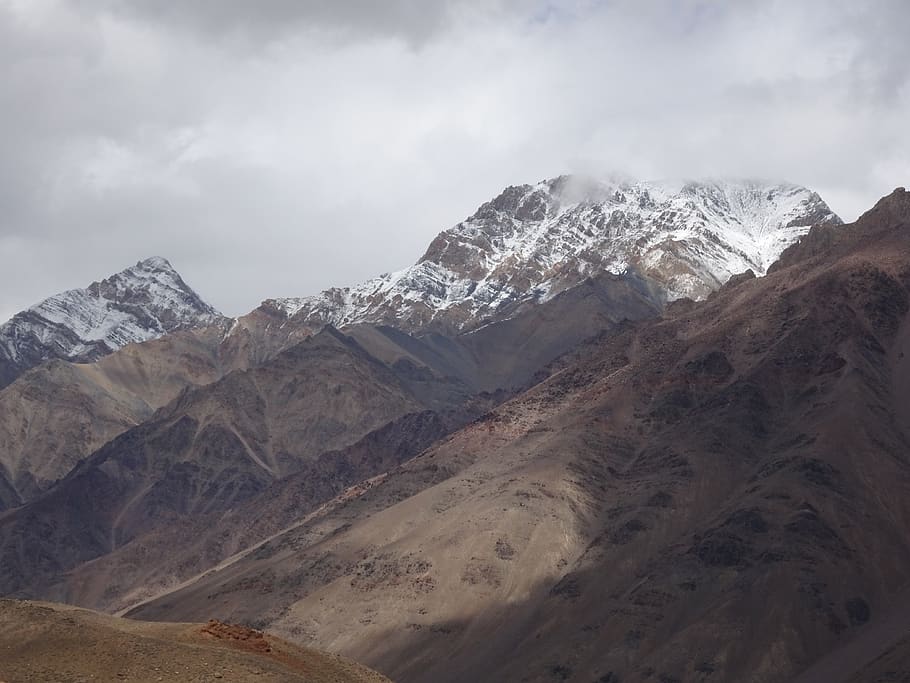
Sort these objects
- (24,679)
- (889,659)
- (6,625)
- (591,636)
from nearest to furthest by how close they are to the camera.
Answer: (24,679) → (6,625) → (889,659) → (591,636)

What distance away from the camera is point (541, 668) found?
632 ft

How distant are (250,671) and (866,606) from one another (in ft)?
461

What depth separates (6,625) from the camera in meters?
77.2

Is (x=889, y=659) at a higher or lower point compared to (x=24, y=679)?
lower

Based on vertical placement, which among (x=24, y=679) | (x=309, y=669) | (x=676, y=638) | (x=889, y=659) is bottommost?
(x=889, y=659)

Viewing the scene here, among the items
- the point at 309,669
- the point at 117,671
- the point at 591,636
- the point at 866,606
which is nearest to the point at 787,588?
the point at 866,606

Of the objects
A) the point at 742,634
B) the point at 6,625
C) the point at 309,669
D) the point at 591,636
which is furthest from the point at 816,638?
the point at 6,625

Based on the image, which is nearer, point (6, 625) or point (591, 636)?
point (6, 625)

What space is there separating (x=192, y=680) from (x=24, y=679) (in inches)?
321

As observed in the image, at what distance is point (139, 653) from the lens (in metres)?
72.9

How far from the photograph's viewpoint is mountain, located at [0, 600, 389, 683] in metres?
71.2

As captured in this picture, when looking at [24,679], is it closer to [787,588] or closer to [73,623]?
[73,623]

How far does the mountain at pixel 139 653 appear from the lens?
7125 centimetres

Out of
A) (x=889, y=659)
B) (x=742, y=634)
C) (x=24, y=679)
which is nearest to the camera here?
(x=24, y=679)
